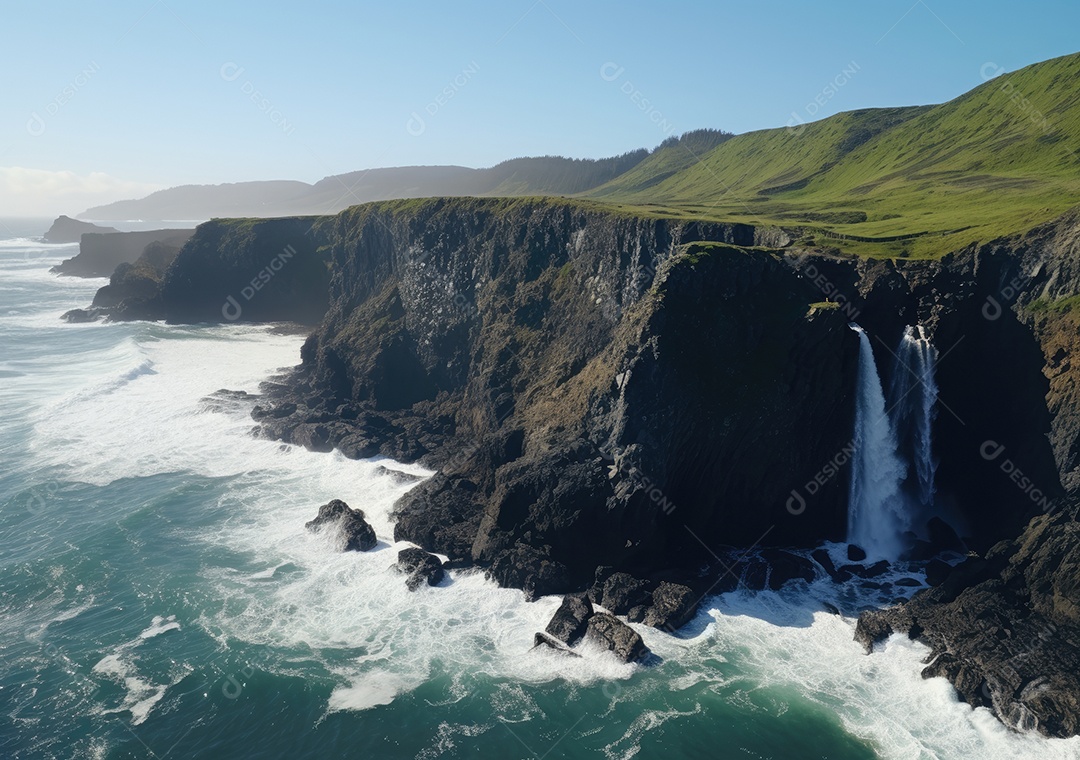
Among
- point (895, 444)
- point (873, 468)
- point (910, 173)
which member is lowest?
point (873, 468)

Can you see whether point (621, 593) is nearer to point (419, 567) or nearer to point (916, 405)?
point (419, 567)

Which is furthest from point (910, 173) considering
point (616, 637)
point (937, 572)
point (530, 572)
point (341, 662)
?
point (341, 662)

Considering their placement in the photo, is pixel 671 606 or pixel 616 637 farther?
pixel 671 606

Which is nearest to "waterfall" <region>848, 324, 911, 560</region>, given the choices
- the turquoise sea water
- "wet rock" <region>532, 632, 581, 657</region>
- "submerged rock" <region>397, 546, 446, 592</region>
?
the turquoise sea water

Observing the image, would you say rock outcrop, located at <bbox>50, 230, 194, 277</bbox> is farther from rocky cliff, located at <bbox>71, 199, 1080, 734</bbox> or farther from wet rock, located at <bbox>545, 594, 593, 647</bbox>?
wet rock, located at <bbox>545, 594, 593, 647</bbox>

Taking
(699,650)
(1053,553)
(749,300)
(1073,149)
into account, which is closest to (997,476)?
(1053,553)

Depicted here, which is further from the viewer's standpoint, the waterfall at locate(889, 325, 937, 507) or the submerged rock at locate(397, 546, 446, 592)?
the waterfall at locate(889, 325, 937, 507)

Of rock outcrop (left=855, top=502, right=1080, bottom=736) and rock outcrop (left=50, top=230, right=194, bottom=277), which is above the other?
rock outcrop (left=50, top=230, right=194, bottom=277)
